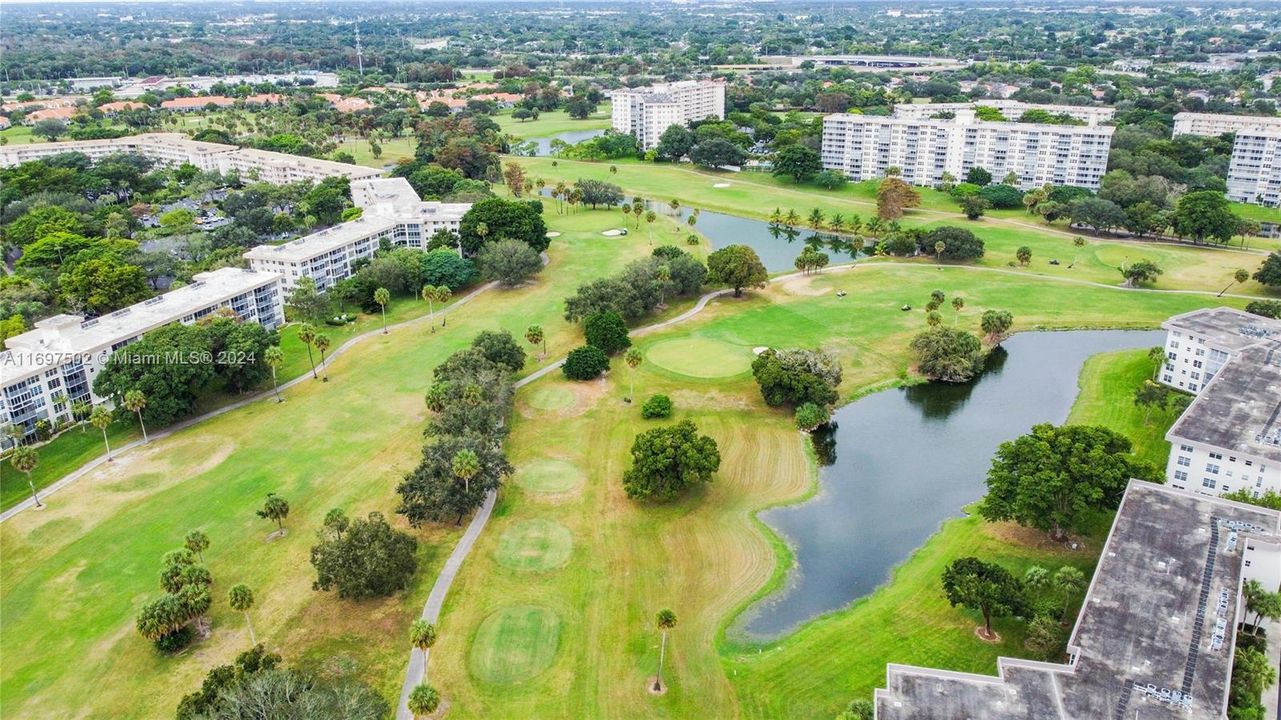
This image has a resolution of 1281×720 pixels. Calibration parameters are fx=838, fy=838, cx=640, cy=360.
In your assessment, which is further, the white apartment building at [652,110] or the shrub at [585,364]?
the white apartment building at [652,110]

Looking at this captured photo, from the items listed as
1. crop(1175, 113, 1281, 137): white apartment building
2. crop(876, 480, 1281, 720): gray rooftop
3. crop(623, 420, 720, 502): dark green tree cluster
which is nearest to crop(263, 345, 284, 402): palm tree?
crop(623, 420, 720, 502): dark green tree cluster

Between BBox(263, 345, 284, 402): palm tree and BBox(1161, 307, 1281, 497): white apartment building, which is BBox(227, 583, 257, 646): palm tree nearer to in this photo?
BBox(263, 345, 284, 402): palm tree

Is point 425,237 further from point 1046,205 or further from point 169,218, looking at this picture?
point 1046,205

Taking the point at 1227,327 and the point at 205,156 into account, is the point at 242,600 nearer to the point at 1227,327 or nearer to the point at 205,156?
the point at 1227,327

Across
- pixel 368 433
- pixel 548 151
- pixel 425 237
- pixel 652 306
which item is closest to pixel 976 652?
pixel 368 433

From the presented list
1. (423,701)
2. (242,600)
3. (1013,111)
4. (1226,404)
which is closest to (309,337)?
(242,600)

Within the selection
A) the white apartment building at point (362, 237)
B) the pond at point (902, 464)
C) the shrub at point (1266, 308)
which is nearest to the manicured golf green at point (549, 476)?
the pond at point (902, 464)

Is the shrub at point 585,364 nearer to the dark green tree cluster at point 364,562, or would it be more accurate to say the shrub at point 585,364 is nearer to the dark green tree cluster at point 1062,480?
the dark green tree cluster at point 364,562
